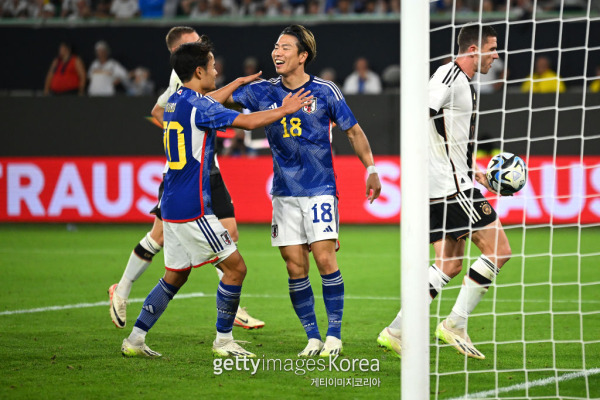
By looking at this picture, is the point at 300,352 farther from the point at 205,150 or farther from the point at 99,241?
the point at 99,241

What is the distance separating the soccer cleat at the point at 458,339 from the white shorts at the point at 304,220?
100cm

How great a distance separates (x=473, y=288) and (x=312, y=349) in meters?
1.20

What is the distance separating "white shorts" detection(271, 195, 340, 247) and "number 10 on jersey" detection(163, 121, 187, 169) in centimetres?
81

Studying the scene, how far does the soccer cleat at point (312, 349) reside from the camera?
5.49 m

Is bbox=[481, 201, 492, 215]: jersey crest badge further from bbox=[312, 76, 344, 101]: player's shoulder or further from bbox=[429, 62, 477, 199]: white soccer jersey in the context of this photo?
bbox=[312, 76, 344, 101]: player's shoulder

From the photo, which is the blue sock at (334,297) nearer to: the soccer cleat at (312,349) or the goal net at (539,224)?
the soccer cleat at (312,349)

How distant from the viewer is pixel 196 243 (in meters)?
5.25

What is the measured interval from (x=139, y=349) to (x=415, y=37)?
9.31ft

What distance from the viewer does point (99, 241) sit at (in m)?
12.2

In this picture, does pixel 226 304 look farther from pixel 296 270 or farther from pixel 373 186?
pixel 373 186

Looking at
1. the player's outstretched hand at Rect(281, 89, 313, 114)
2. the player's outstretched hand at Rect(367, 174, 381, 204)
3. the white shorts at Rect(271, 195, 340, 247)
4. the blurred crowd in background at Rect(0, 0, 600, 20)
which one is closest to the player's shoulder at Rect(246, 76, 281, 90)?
the player's outstretched hand at Rect(281, 89, 313, 114)

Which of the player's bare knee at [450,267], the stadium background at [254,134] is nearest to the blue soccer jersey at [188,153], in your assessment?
the player's bare knee at [450,267]

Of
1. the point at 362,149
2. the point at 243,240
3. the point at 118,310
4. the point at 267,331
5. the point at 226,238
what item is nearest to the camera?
the point at 226,238

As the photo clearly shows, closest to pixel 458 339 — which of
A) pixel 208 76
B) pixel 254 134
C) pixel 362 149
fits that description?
pixel 362 149
